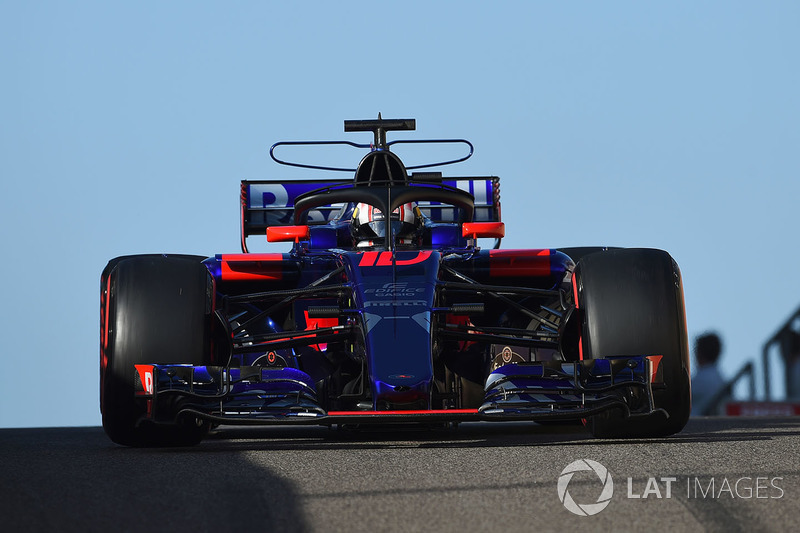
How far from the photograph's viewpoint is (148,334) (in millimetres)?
6402

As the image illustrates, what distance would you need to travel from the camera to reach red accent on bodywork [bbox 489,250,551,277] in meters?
7.60

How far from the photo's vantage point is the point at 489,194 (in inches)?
438

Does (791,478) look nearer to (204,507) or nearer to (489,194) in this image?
(204,507)

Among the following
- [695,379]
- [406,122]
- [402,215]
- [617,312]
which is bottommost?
[695,379]

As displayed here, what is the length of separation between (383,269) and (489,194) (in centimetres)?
428

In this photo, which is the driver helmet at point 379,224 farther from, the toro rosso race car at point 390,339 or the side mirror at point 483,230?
the side mirror at point 483,230

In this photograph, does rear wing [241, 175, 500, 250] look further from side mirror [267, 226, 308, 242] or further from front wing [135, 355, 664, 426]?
front wing [135, 355, 664, 426]

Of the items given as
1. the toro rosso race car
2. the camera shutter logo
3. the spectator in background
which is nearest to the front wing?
the toro rosso race car

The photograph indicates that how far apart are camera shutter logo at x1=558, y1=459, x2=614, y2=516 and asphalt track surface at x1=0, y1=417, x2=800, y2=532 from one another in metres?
0.03

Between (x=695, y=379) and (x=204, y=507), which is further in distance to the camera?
(x=695, y=379)

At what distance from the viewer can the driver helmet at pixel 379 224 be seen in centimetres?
851

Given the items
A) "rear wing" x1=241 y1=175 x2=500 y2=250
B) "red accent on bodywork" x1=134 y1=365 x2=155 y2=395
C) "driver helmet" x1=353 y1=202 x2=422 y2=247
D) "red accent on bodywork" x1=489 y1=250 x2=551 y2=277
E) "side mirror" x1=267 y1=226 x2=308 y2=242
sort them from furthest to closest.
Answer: "rear wing" x1=241 y1=175 x2=500 y2=250 < "driver helmet" x1=353 y1=202 x2=422 y2=247 < "side mirror" x1=267 y1=226 x2=308 y2=242 < "red accent on bodywork" x1=489 y1=250 x2=551 y2=277 < "red accent on bodywork" x1=134 y1=365 x2=155 y2=395

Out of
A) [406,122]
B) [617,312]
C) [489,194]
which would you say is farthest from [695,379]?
[617,312]

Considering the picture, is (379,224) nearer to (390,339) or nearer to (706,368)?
(390,339)
